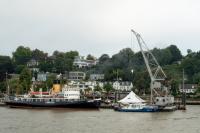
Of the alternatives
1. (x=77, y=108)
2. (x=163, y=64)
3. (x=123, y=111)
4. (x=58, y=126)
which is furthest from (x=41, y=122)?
(x=163, y=64)

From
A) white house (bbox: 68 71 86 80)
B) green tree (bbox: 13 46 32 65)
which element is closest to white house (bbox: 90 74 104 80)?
white house (bbox: 68 71 86 80)

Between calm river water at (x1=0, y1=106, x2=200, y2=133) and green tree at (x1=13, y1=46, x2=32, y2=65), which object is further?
green tree at (x1=13, y1=46, x2=32, y2=65)

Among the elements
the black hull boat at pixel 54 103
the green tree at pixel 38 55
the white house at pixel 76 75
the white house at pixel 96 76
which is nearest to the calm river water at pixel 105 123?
the black hull boat at pixel 54 103

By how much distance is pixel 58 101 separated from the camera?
301 feet

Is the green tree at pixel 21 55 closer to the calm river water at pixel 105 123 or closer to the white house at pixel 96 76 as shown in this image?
the white house at pixel 96 76

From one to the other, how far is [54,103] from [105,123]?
95.6 ft

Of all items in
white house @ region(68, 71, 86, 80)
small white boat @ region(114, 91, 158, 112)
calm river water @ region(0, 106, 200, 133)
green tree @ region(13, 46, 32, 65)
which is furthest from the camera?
green tree @ region(13, 46, 32, 65)

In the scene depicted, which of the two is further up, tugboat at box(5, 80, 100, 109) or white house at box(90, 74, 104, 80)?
white house at box(90, 74, 104, 80)

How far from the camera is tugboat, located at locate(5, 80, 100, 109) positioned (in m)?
90.1

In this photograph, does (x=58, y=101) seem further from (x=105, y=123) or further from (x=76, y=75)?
(x=76, y=75)

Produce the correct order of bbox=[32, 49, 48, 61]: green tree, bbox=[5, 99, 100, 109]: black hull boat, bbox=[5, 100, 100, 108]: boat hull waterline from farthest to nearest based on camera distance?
bbox=[32, 49, 48, 61]: green tree → bbox=[5, 99, 100, 109]: black hull boat → bbox=[5, 100, 100, 108]: boat hull waterline

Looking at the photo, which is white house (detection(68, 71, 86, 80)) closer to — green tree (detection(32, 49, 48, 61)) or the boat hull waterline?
green tree (detection(32, 49, 48, 61))

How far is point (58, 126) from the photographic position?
59375 mm

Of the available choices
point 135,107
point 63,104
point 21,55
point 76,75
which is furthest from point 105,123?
point 21,55
